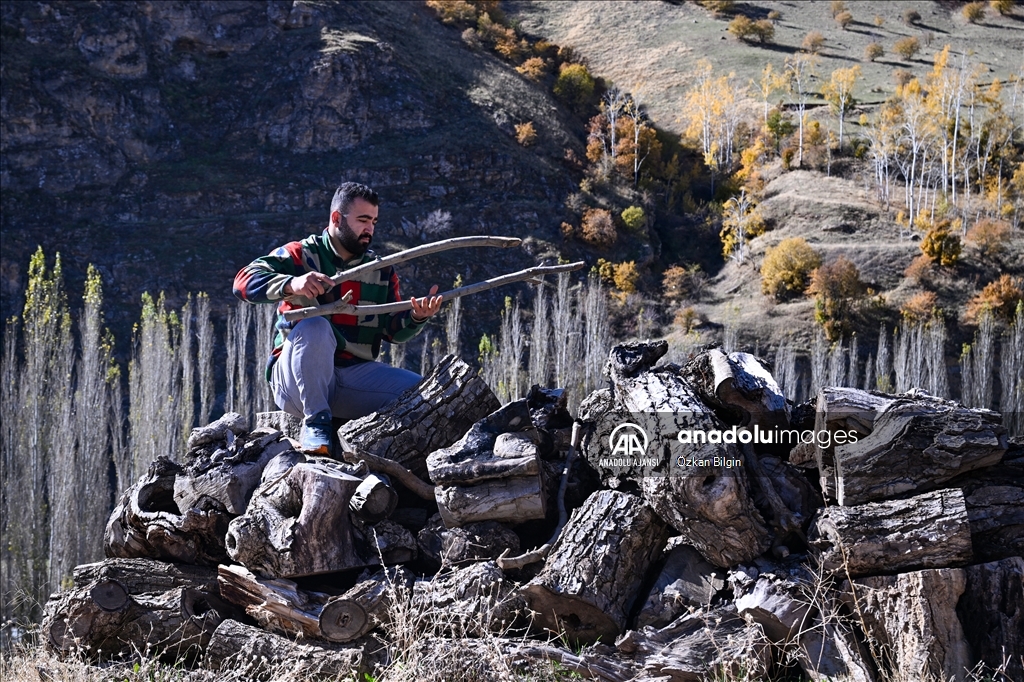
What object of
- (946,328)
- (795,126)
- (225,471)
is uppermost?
(795,126)

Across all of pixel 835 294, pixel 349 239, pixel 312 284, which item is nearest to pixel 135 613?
pixel 312 284

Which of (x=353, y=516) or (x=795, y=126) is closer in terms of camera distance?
(x=353, y=516)

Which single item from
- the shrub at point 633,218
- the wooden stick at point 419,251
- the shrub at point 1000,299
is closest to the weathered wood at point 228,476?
the wooden stick at point 419,251

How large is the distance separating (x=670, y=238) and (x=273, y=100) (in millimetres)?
15400

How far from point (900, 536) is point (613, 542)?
110 centimetres

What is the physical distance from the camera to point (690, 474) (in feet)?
12.3

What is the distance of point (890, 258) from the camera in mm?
29734

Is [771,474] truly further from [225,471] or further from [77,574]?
[77,574]

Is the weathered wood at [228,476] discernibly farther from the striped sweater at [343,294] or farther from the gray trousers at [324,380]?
the striped sweater at [343,294]

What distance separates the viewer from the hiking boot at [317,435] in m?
4.55

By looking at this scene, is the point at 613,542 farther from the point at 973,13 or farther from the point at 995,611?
the point at 973,13

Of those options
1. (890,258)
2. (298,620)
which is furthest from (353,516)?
(890,258)

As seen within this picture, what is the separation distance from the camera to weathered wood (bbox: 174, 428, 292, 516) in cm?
448

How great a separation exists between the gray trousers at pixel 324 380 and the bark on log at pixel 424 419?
0.21 metres
